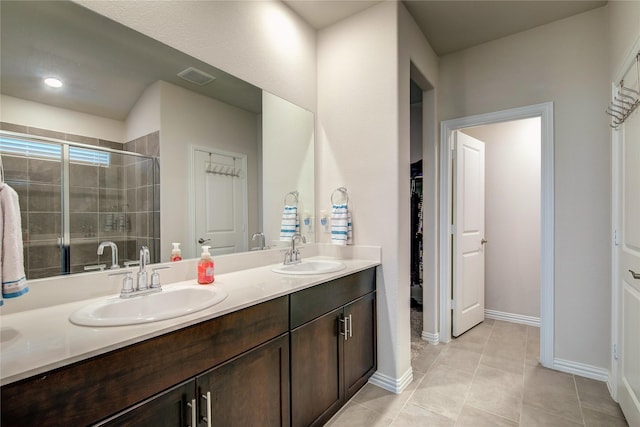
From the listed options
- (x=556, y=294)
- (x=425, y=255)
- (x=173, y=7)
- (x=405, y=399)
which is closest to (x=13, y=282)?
(x=173, y=7)

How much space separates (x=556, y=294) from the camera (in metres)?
2.33

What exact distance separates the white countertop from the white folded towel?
0.45ft

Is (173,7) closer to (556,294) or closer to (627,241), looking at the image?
(627,241)

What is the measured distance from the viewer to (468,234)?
9.78 ft

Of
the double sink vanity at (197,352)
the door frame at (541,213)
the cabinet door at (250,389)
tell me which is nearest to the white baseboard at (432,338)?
the door frame at (541,213)

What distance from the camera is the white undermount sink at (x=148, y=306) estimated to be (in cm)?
95

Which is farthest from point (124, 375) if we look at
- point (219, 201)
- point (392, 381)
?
point (392, 381)

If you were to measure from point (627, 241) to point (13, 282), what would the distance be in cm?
273

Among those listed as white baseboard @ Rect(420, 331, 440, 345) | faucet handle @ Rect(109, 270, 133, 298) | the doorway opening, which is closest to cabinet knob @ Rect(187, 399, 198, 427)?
faucet handle @ Rect(109, 270, 133, 298)

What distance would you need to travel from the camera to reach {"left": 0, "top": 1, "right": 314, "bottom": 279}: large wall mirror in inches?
44.3

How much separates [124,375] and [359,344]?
140cm

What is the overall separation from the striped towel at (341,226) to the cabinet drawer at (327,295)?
0.29 metres

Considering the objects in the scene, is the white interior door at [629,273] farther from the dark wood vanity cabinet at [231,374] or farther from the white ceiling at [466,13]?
the dark wood vanity cabinet at [231,374]

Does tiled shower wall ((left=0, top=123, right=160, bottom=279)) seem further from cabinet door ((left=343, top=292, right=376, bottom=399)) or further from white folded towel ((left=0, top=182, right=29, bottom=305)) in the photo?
cabinet door ((left=343, top=292, right=376, bottom=399))
